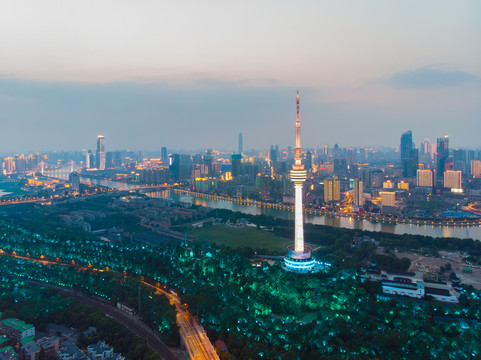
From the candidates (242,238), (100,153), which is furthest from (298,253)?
(100,153)

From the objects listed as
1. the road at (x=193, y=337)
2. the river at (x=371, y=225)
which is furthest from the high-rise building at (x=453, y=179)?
the road at (x=193, y=337)

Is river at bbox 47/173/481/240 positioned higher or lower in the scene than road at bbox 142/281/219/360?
higher

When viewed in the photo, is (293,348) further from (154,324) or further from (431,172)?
(431,172)

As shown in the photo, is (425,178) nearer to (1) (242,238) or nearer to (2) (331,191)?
(2) (331,191)

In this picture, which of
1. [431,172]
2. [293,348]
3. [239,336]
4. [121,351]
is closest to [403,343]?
[293,348]

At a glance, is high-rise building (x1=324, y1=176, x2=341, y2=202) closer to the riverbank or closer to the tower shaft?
the riverbank

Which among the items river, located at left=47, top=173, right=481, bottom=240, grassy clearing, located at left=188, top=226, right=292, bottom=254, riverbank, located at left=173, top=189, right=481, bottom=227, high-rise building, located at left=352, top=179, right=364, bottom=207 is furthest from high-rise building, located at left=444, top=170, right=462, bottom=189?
grassy clearing, located at left=188, top=226, right=292, bottom=254

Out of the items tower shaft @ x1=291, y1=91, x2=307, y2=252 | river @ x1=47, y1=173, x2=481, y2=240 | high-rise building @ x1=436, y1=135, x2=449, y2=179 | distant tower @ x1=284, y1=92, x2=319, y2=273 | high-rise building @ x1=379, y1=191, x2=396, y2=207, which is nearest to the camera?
distant tower @ x1=284, y1=92, x2=319, y2=273
